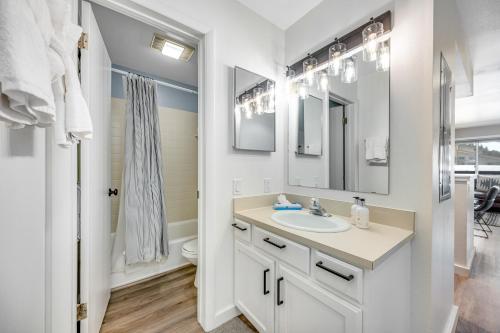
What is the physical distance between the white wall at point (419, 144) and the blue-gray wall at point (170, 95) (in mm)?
2075

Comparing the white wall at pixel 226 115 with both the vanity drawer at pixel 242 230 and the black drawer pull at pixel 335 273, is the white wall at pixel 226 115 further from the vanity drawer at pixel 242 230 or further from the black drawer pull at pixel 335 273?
the black drawer pull at pixel 335 273

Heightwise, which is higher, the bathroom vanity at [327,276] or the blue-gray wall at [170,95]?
the blue-gray wall at [170,95]

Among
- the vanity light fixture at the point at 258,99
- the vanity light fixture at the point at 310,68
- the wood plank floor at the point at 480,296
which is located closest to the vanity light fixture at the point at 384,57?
the vanity light fixture at the point at 310,68

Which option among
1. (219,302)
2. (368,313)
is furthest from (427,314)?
(219,302)

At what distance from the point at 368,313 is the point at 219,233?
0.96m

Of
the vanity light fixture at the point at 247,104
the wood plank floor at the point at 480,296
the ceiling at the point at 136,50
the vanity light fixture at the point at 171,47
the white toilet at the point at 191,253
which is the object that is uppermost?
the ceiling at the point at 136,50

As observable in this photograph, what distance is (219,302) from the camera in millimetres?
1418

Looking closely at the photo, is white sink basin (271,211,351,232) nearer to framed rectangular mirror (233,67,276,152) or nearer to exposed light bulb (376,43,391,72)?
framed rectangular mirror (233,67,276,152)

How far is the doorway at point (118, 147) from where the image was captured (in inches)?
44.1

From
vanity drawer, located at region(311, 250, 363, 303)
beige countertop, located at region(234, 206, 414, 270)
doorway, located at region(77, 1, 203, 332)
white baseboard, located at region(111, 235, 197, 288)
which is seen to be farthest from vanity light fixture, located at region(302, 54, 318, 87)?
white baseboard, located at region(111, 235, 197, 288)

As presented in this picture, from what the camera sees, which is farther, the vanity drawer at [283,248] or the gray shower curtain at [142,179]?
the gray shower curtain at [142,179]

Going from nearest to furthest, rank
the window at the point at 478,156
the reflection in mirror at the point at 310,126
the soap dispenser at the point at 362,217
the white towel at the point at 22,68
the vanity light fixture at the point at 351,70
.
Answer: the white towel at the point at 22,68, the soap dispenser at the point at 362,217, the vanity light fixture at the point at 351,70, the reflection in mirror at the point at 310,126, the window at the point at 478,156

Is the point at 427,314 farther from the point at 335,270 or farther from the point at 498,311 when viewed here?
the point at 498,311

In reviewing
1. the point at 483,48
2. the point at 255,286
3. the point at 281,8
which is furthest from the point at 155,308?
the point at 483,48
